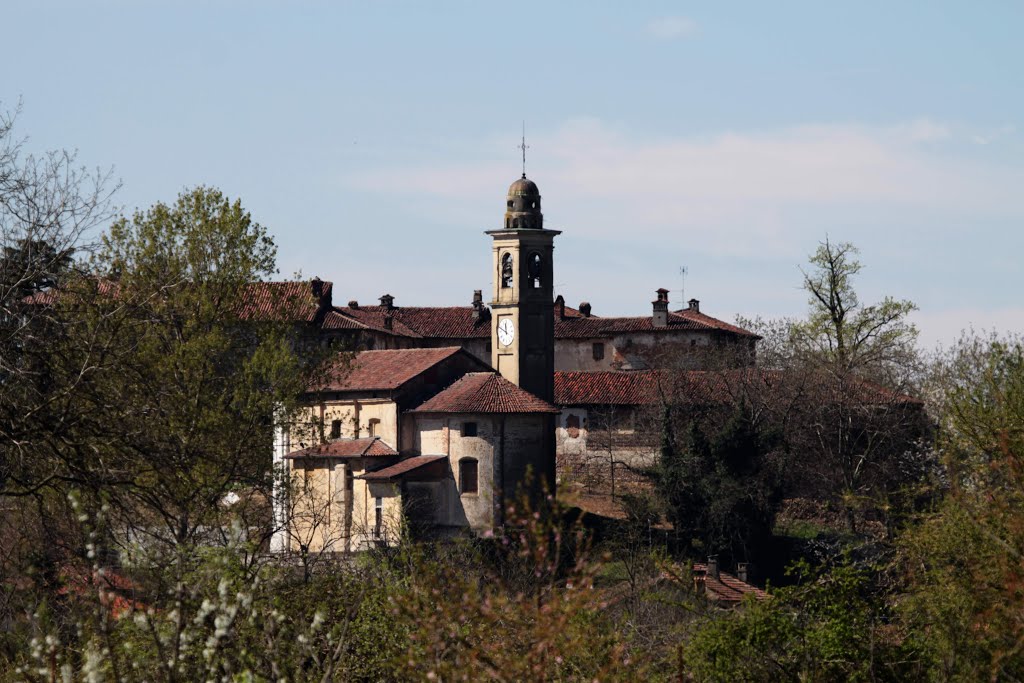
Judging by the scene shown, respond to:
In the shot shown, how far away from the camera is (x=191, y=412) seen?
88.4ft

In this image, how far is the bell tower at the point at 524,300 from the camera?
51906 millimetres

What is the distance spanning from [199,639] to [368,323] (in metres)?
59.0

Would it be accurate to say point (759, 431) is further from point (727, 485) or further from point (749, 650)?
point (749, 650)

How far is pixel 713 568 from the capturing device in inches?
1543

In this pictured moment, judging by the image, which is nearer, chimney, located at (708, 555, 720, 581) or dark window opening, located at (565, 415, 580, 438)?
chimney, located at (708, 555, 720, 581)

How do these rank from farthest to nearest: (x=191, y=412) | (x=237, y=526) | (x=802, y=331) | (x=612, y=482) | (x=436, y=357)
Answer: (x=802, y=331) → (x=612, y=482) → (x=436, y=357) → (x=191, y=412) → (x=237, y=526)

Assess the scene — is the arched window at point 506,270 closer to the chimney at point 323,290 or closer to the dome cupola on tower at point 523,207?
the dome cupola on tower at point 523,207

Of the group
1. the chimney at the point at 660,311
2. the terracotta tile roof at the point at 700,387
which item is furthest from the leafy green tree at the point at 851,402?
the chimney at the point at 660,311

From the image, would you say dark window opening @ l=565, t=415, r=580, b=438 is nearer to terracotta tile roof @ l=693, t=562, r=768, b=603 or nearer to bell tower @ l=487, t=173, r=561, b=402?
bell tower @ l=487, t=173, r=561, b=402

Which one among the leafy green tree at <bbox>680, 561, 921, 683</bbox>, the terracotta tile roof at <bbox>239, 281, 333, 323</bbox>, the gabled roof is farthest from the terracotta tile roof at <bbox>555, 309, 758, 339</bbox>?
the leafy green tree at <bbox>680, 561, 921, 683</bbox>

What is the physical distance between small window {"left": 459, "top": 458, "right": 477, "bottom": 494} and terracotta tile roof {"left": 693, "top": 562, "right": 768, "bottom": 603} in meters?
7.94

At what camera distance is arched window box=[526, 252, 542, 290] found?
5219 centimetres

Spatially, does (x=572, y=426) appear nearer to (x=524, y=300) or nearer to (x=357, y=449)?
(x=524, y=300)

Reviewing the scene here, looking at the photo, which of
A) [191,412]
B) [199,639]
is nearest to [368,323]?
[191,412]
